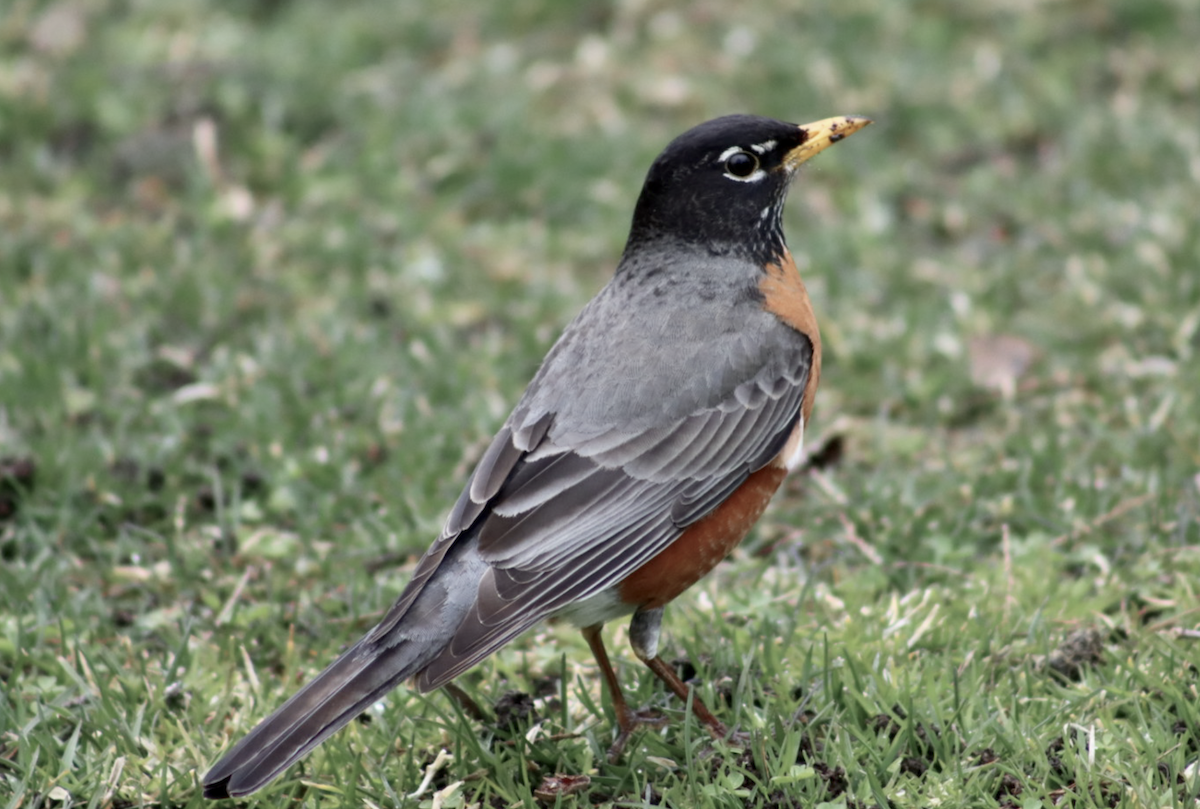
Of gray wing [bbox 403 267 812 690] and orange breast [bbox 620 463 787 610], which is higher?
gray wing [bbox 403 267 812 690]

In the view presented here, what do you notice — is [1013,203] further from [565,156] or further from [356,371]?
[356,371]

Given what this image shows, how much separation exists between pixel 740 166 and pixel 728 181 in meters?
0.06

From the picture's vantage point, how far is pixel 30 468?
559cm

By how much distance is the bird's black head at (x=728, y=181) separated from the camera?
16.0ft

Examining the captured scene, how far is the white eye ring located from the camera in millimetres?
4871

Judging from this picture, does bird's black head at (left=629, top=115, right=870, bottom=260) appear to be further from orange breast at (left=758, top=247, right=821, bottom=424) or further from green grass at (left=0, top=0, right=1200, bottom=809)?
green grass at (left=0, top=0, right=1200, bottom=809)

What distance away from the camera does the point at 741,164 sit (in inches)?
193

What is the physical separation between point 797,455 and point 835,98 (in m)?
4.79

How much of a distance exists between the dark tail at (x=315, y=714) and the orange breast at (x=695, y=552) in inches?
26.9

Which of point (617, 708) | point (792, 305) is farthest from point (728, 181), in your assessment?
point (617, 708)

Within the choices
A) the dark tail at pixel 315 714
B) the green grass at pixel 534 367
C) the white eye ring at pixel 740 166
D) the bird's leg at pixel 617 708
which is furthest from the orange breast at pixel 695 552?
the white eye ring at pixel 740 166

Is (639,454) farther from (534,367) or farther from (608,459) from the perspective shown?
(534,367)

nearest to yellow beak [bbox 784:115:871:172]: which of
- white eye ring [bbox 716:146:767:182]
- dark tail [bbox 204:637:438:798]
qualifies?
white eye ring [bbox 716:146:767:182]

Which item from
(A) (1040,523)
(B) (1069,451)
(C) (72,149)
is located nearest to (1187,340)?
(B) (1069,451)
